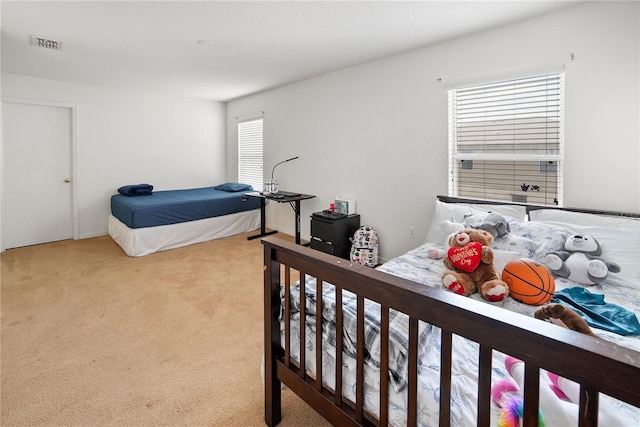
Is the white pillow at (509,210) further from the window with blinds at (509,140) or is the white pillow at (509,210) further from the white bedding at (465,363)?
the white bedding at (465,363)

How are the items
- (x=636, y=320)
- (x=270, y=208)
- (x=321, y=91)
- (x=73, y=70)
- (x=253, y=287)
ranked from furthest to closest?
(x=270, y=208), (x=321, y=91), (x=73, y=70), (x=253, y=287), (x=636, y=320)

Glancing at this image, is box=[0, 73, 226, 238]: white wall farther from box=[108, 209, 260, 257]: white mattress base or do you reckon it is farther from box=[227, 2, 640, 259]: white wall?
box=[227, 2, 640, 259]: white wall

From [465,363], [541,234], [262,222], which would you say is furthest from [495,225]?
[262,222]

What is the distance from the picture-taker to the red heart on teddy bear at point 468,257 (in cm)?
179

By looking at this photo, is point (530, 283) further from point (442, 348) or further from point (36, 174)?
point (36, 174)

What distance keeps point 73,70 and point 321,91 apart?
305cm

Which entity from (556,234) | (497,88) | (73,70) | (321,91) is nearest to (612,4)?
(497,88)

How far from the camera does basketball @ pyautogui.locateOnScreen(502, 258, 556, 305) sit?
1593mm

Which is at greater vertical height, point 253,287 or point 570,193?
point 570,193

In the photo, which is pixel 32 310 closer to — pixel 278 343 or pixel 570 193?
pixel 278 343

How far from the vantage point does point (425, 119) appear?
10.7ft

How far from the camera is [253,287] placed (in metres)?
3.08

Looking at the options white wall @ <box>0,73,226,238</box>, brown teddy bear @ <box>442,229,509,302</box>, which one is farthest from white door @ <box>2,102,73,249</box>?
brown teddy bear @ <box>442,229,509,302</box>

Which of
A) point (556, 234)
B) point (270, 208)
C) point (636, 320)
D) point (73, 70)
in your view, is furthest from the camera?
point (270, 208)
